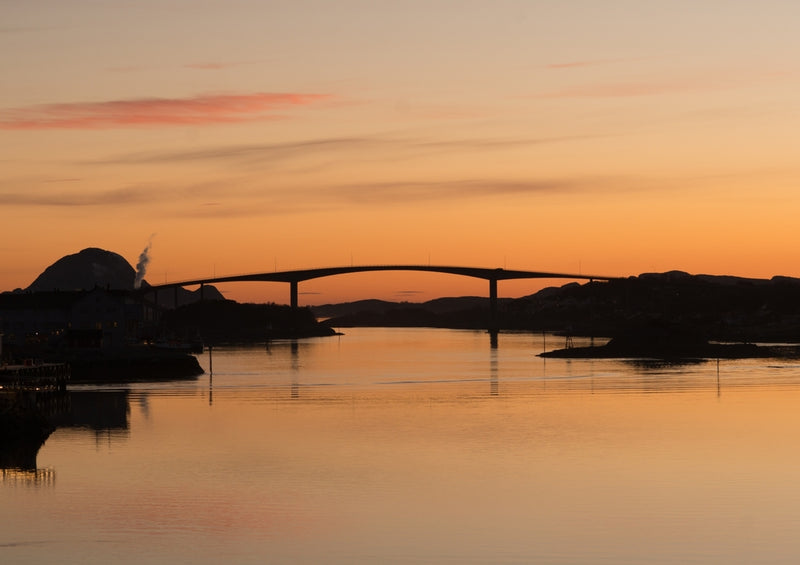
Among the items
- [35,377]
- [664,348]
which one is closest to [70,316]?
[35,377]

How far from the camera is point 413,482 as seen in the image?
33.9 metres

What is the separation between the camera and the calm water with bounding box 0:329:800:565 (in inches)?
989

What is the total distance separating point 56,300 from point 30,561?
111484 millimetres

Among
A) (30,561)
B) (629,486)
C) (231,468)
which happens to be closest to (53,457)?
(231,468)

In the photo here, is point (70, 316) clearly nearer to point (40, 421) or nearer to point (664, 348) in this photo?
point (664, 348)

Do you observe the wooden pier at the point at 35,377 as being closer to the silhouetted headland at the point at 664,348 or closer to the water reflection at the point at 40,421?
the water reflection at the point at 40,421

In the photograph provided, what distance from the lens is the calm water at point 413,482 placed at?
989 inches

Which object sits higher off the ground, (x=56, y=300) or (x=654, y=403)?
(x=56, y=300)

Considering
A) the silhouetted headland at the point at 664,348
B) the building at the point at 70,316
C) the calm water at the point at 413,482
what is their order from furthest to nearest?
the building at the point at 70,316 → the silhouetted headland at the point at 664,348 → the calm water at the point at 413,482

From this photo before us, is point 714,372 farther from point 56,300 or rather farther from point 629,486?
point 56,300

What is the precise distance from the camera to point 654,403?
203 ft

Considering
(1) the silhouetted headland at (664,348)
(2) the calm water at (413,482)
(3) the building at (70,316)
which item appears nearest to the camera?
(2) the calm water at (413,482)

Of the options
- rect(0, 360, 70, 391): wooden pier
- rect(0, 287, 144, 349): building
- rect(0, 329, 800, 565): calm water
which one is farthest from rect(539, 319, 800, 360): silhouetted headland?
rect(0, 360, 70, 391): wooden pier

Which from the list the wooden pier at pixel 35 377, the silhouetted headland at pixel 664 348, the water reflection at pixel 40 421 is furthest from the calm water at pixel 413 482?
the silhouetted headland at pixel 664 348
